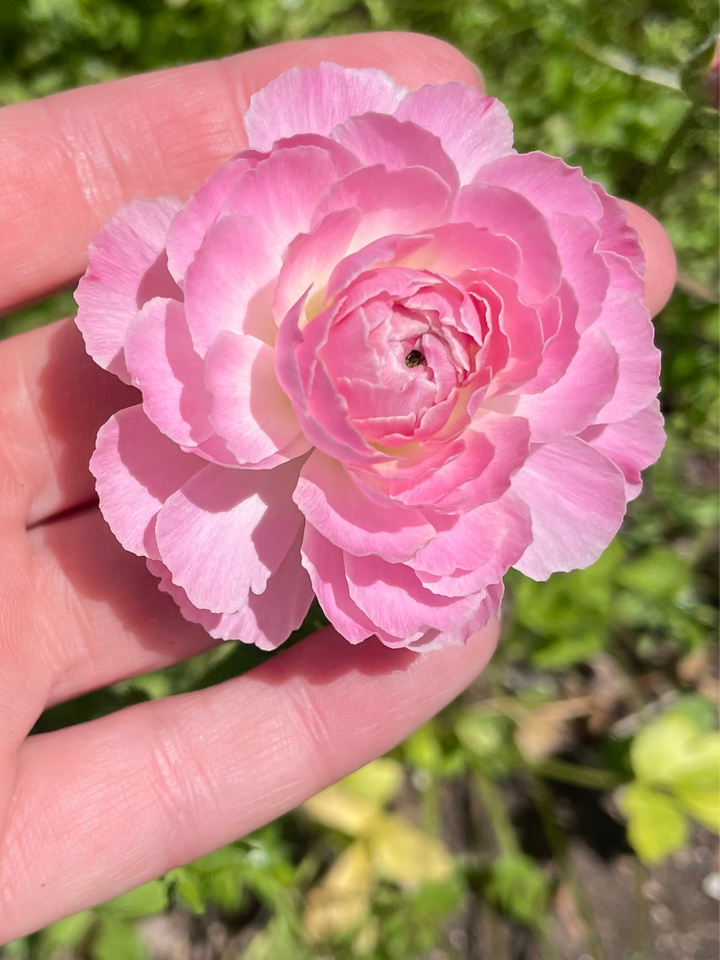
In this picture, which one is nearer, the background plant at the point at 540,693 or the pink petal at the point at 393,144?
the pink petal at the point at 393,144

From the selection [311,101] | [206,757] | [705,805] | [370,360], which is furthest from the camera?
[705,805]

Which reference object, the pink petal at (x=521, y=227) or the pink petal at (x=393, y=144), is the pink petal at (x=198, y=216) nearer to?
the pink petal at (x=393, y=144)

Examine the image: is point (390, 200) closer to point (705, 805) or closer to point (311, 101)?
point (311, 101)

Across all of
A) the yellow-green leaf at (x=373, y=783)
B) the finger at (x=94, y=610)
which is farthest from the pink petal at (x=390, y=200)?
the yellow-green leaf at (x=373, y=783)

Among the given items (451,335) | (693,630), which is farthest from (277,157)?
(693,630)

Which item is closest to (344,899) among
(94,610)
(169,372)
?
(94,610)

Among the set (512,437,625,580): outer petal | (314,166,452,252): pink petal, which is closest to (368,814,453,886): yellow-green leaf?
A: (512,437,625,580): outer petal
